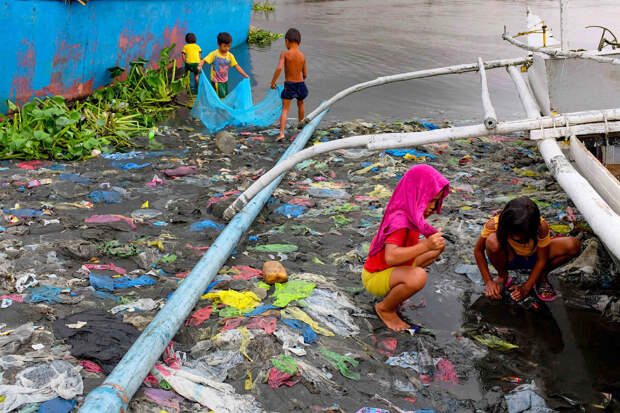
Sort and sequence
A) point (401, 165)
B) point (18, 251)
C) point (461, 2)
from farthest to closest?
point (461, 2), point (401, 165), point (18, 251)

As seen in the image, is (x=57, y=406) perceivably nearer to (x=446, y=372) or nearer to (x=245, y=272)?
(x=245, y=272)

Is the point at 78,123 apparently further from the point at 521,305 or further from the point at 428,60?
the point at 428,60

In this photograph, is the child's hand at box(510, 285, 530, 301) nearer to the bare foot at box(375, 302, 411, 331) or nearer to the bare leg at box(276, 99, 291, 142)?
the bare foot at box(375, 302, 411, 331)

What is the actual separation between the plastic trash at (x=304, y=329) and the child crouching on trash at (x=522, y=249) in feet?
3.85

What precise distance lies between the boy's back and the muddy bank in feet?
6.68

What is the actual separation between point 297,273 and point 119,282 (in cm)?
108

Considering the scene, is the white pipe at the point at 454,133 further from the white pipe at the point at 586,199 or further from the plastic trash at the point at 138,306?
the plastic trash at the point at 138,306

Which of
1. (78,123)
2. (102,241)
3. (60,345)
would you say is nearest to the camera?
(60,345)

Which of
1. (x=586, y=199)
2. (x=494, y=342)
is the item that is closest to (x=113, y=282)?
(x=494, y=342)

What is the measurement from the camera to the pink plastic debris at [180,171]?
17.6ft

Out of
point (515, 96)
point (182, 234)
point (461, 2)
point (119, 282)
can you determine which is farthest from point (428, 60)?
point (461, 2)

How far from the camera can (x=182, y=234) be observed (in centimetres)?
415

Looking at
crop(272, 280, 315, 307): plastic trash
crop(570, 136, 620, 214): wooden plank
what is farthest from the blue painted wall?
crop(570, 136, 620, 214): wooden plank

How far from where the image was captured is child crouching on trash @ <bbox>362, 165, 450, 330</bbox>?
279cm
